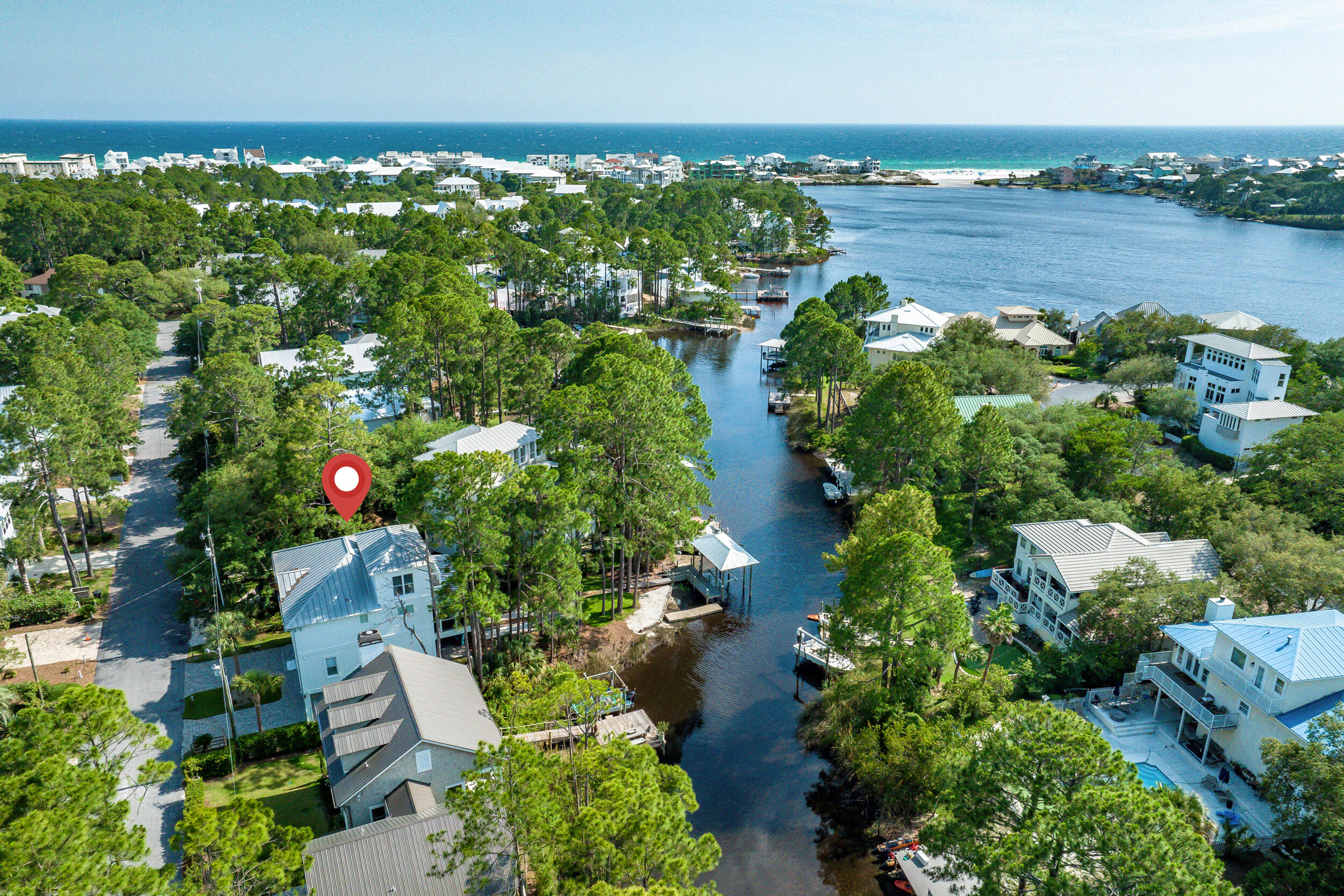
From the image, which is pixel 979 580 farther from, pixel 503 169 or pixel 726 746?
pixel 503 169

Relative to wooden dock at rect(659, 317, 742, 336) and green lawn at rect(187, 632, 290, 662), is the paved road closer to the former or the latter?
green lawn at rect(187, 632, 290, 662)

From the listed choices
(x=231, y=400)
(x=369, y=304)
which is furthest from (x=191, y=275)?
(x=231, y=400)

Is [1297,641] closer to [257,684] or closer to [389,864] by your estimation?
[389,864]

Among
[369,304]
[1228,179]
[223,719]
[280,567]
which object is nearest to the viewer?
[223,719]

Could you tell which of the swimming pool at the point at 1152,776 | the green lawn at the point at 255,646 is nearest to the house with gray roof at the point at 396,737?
the green lawn at the point at 255,646

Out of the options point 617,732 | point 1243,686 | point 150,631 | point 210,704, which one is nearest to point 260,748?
point 210,704

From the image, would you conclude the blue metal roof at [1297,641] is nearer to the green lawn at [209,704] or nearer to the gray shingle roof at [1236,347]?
the gray shingle roof at [1236,347]

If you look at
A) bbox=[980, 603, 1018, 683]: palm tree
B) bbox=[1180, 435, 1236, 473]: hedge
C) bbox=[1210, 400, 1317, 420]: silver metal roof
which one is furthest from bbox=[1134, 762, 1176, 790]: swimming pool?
bbox=[1210, 400, 1317, 420]: silver metal roof
